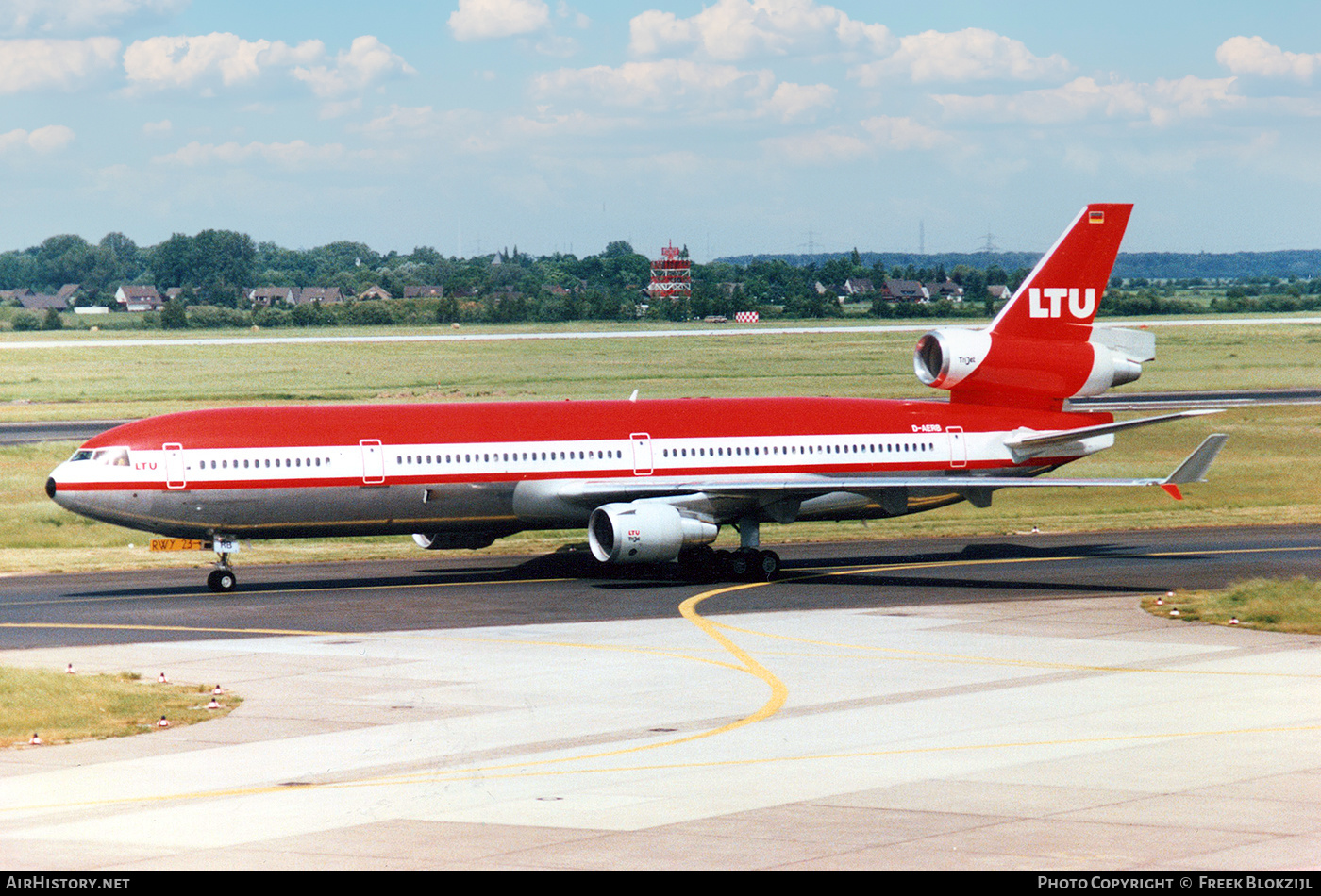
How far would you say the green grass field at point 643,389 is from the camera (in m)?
58.2

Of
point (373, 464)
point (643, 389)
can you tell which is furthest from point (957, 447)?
point (643, 389)

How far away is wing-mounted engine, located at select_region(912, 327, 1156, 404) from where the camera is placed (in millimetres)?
50688

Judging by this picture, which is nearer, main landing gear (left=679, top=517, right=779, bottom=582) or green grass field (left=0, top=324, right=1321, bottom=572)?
main landing gear (left=679, top=517, right=779, bottom=582)

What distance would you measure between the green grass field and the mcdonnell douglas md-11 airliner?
28.1 feet

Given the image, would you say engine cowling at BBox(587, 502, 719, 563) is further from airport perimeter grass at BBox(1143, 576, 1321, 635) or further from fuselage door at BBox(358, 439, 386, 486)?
airport perimeter grass at BBox(1143, 576, 1321, 635)

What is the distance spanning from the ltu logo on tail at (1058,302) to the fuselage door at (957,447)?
15.9 feet

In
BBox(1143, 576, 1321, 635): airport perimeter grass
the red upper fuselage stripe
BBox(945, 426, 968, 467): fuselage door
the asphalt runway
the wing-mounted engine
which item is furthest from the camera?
the wing-mounted engine

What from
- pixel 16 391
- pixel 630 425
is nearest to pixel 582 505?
pixel 630 425

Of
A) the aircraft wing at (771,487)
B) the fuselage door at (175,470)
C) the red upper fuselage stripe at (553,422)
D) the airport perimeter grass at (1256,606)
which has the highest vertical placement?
the red upper fuselage stripe at (553,422)

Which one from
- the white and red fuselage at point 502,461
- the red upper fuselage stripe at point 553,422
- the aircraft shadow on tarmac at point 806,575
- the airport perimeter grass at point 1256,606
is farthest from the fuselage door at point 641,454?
the airport perimeter grass at point 1256,606

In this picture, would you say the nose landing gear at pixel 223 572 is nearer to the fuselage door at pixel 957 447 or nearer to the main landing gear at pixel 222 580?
the main landing gear at pixel 222 580

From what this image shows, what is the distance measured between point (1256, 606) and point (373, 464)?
893 inches

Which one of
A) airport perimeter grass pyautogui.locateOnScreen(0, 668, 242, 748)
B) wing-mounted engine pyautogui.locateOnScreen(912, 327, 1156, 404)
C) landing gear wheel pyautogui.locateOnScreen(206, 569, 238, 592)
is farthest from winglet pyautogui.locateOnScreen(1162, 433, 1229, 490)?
airport perimeter grass pyautogui.locateOnScreen(0, 668, 242, 748)

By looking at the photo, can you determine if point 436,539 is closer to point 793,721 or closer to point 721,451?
point 721,451
